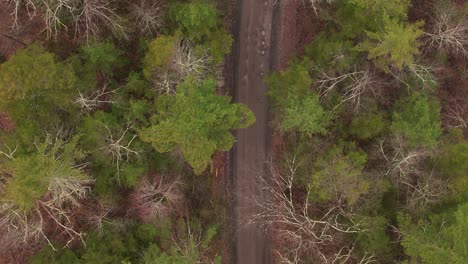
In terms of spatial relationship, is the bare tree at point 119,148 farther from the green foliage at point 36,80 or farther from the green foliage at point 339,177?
the green foliage at point 339,177

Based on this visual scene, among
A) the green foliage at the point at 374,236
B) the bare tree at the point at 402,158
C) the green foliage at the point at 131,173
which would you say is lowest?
the green foliage at the point at 374,236

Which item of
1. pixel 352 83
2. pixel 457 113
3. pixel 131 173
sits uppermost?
pixel 352 83

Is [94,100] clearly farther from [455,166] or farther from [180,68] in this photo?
[455,166]

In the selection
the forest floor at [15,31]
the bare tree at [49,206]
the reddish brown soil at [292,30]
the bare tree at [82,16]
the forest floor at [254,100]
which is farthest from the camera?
the reddish brown soil at [292,30]

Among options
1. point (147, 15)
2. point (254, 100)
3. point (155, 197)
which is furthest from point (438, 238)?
point (147, 15)

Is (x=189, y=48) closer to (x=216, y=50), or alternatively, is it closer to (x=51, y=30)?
(x=216, y=50)

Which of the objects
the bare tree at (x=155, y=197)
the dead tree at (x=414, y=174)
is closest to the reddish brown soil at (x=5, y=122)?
the bare tree at (x=155, y=197)

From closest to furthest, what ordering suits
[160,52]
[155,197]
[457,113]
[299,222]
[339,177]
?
[160,52], [339,177], [299,222], [155,197], [457,113]
